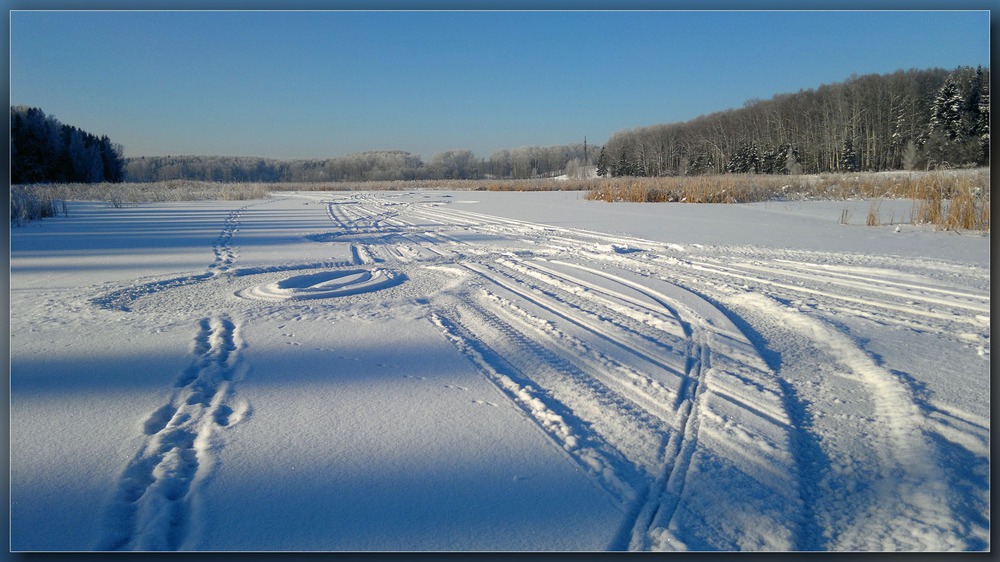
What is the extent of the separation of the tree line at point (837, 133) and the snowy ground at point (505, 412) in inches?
66.0

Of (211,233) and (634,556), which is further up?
(211,233)

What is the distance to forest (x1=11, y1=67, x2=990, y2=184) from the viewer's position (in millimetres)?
7644

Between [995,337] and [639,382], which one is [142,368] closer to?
[639,382]

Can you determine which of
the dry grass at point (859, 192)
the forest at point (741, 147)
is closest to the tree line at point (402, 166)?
the forest at point (741, 147)

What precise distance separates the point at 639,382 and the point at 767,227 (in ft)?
27.0

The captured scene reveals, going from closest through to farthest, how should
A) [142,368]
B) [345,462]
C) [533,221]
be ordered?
[345,462] < [142,368] < [533,221]

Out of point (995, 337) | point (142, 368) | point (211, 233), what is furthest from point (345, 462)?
point (211, 233)

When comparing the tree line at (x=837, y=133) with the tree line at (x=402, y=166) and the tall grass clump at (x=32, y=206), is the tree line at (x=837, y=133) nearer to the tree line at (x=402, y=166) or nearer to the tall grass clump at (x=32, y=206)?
the tree line at (x=402, y=166)

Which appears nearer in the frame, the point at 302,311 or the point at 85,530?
the point at 85,530

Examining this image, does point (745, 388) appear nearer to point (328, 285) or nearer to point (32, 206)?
point (328, 285)

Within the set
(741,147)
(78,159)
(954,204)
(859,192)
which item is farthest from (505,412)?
(78,159)

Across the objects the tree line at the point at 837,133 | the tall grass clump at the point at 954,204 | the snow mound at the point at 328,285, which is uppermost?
the tree line at the point at 837,133

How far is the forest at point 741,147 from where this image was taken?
25.1 ft

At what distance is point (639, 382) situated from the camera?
2.76 meters
